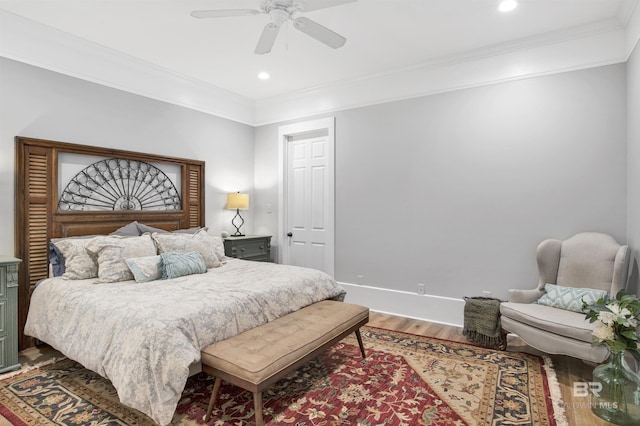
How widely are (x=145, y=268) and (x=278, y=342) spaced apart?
1.49 metres

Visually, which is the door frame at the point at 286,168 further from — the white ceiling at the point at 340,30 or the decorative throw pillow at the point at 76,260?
the decorative throw pillow at the point at 76,260

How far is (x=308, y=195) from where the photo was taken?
492 centimetres

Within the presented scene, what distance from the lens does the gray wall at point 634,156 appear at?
269 cm

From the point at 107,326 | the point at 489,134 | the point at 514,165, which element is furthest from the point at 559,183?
the point at 107,326

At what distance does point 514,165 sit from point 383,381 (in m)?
2.45

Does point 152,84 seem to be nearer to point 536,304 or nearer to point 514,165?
point 514,165

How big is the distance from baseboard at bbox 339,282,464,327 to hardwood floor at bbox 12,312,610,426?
0.09 m

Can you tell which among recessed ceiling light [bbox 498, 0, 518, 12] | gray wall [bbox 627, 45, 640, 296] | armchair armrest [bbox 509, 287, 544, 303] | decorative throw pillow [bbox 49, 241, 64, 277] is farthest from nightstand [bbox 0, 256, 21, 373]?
gray wall [bbox 627, 45, 640, 296]

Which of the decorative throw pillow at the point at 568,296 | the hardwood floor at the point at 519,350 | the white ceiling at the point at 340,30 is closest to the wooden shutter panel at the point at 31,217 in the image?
the hardwood floor at the point at 519,350

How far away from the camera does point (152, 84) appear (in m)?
4.02

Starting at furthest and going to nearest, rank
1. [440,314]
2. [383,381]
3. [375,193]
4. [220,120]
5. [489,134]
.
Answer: [220,120] → [375,193] → [440,314] → [489,134] → [383,381]

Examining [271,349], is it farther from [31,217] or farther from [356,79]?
[356,79]

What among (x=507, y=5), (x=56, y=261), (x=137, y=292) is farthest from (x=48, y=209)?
(x=507, y=5)

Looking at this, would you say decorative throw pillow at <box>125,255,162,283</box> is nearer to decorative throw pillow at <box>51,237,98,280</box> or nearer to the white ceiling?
decorative throw pillow at <box>51,237,98,280</box>
